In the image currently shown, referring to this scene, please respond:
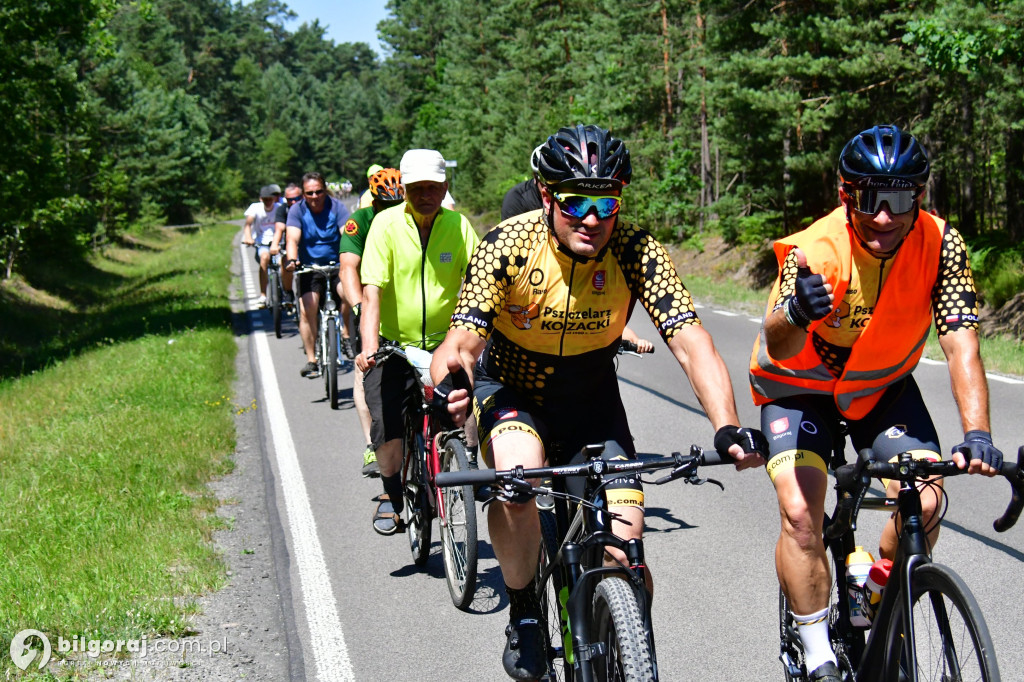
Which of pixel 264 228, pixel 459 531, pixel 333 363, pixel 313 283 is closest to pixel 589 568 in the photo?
pixel 459 531

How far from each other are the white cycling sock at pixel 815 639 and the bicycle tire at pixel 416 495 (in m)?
2.81

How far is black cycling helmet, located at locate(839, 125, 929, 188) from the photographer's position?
3.71m

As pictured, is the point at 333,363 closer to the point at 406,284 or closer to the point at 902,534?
the point at 406,284

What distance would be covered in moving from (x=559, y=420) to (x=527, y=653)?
862mm

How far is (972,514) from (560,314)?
13.7ft

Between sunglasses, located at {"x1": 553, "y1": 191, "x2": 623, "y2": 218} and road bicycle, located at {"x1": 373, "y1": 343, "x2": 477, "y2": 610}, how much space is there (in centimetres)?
186

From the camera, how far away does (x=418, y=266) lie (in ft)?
21.5

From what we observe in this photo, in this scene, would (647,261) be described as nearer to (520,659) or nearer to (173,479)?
(520,659)

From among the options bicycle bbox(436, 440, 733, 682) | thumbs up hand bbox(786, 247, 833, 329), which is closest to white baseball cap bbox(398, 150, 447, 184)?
bicycle bbox(436, 440, 733, 682)

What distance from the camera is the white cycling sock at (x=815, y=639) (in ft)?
12.8

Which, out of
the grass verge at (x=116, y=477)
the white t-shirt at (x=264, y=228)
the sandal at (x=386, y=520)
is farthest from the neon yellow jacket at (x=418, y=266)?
the white t-shirt at (x=264, y=228)

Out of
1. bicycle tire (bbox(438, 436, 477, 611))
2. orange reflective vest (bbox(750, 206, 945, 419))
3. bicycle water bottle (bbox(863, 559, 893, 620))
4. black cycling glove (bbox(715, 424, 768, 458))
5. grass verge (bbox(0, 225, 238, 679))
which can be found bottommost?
grass verge (bbox(0, 225, 238, 679))

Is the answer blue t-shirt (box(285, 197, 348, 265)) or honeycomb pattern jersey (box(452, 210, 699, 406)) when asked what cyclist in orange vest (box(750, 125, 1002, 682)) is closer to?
honeycomb pattern jersey (box(452, 210, 699, 406))

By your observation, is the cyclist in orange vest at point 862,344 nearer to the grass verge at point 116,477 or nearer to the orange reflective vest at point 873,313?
the orange reflective vest at point 873,313
